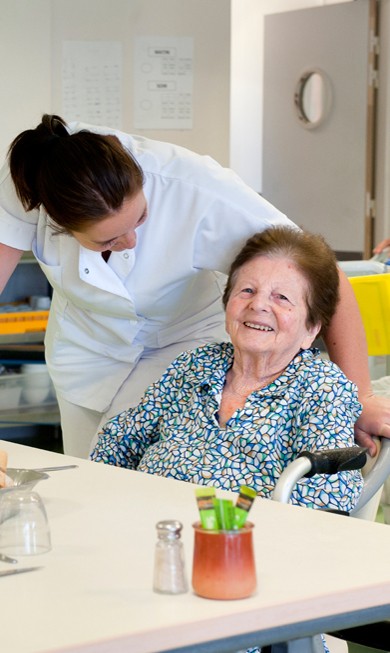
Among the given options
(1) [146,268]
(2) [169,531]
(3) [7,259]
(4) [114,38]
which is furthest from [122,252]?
(4) [114,38]

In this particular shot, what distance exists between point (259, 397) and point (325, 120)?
5117 mm

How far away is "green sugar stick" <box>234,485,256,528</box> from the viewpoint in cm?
121

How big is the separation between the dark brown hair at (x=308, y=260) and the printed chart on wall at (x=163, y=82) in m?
3.23

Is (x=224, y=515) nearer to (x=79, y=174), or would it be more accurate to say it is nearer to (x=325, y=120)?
(x=79, y=174)

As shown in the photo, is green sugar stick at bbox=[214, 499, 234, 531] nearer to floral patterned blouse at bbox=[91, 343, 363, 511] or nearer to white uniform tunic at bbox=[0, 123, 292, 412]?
floral patterned blouse at bbox=[91, 343, 363, 511]

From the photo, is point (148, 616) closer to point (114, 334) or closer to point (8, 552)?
point (8, 552)

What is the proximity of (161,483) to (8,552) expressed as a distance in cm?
40

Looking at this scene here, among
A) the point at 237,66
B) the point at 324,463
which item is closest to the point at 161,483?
the point at 324,463

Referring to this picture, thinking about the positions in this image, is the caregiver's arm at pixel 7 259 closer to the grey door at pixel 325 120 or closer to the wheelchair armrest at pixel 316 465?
the wheelchair armrest at pixel 316 465

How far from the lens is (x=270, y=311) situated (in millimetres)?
2133

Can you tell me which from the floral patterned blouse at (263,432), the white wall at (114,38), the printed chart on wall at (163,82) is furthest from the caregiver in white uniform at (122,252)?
the printed chart on wall at (163,82)

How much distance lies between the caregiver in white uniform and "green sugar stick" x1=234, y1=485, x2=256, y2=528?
34.2 inches

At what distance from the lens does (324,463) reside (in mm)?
1768

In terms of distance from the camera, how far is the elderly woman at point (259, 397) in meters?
2.00
